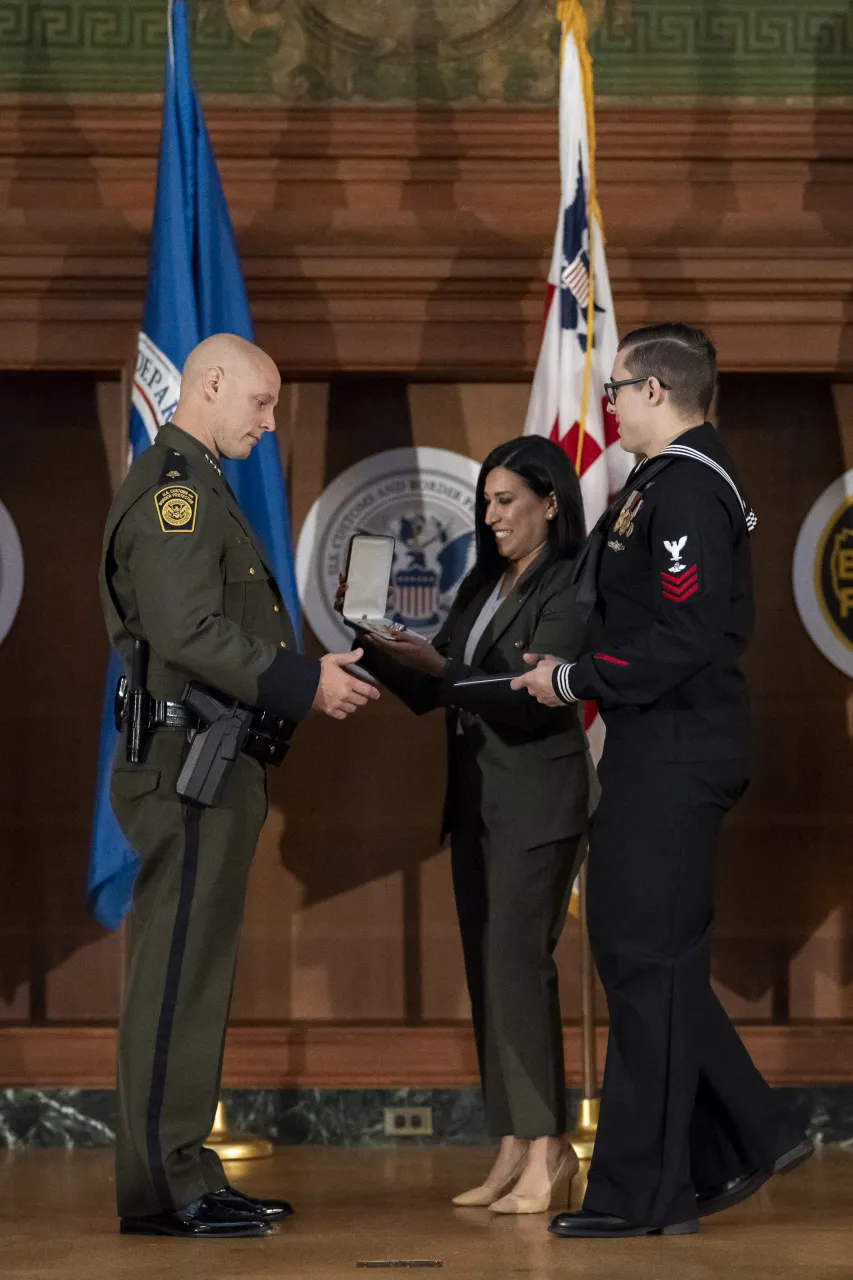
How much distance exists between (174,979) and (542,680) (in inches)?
33.6

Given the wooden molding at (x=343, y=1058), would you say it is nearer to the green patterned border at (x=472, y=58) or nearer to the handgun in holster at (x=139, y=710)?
the handgun in holster at (x=139, y=710)

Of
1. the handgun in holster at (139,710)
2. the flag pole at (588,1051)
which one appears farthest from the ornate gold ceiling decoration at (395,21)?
the flag pole at (588,1051)

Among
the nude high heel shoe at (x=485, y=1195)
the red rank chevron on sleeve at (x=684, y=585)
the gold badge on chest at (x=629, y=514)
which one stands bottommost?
the nude high heel shoe at (x=485, y=1195)

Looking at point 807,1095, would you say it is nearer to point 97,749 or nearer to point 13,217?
point 97,749

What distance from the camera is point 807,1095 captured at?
14.1 ft

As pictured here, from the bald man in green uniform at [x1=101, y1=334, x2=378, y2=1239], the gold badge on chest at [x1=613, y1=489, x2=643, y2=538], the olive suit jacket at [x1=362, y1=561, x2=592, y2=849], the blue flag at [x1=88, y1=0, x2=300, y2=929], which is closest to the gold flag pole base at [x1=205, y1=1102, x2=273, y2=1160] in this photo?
the blue flag at [x1=88, y1=0, x2=300, y2=929]

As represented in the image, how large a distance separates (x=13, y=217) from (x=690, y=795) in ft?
8.35

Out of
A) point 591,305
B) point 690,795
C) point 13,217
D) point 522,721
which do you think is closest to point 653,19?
point 591,305

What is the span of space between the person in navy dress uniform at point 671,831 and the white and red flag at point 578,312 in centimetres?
96

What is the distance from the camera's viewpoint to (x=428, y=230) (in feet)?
14.6

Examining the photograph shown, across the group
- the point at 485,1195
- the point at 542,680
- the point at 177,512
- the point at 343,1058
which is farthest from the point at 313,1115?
the point at 177,512

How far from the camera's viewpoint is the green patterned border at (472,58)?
445 cm

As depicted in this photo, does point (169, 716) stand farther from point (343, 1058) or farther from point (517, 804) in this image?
point (343, 1058)

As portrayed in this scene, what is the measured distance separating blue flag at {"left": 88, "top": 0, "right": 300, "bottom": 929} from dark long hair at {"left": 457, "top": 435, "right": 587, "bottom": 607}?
2.40ft
